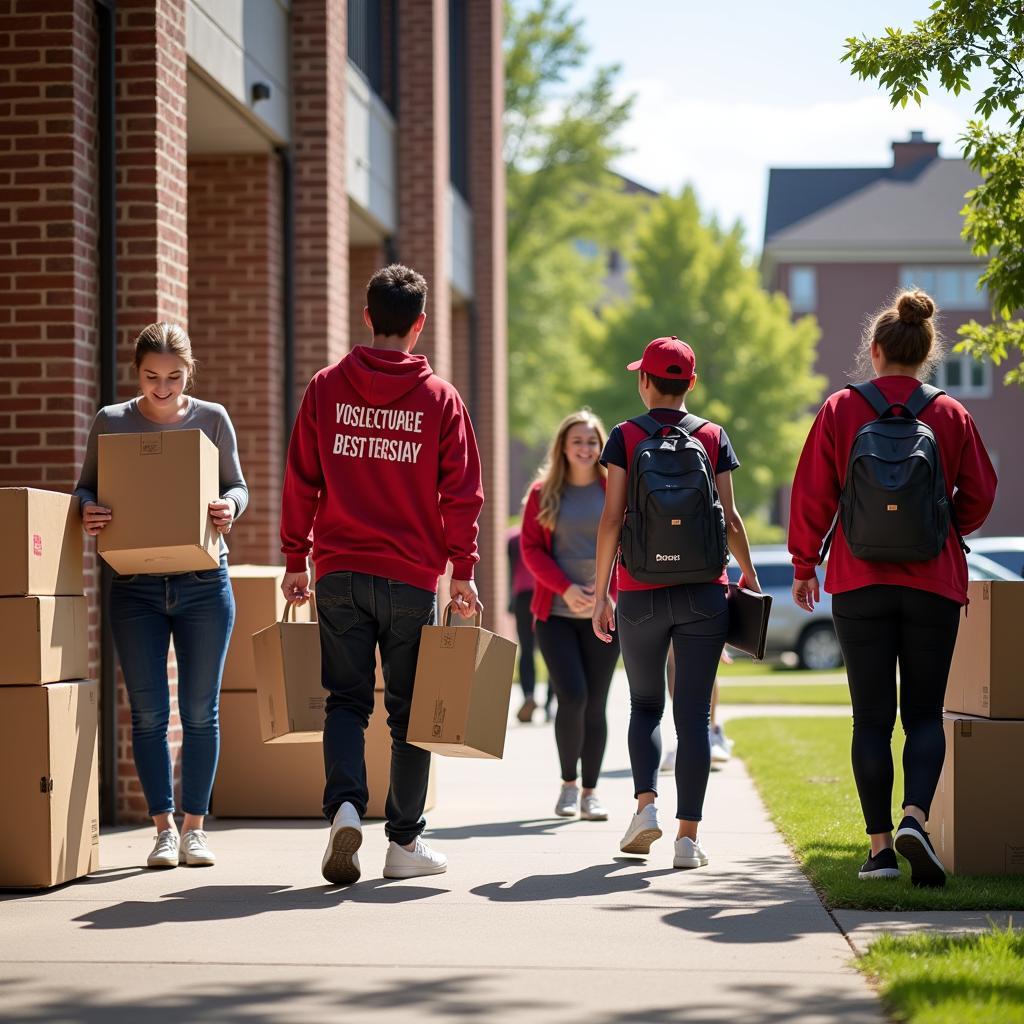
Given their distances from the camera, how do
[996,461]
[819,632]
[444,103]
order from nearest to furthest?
[444,103] < [819,632] < [996,461]

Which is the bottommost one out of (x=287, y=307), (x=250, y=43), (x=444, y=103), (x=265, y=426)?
(x=265, y=426)

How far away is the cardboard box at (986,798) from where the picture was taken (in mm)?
5969

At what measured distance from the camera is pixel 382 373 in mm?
5961

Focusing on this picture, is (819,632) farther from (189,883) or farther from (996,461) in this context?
(996,461)

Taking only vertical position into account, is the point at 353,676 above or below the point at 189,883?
above

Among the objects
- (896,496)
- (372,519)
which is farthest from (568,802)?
(896,496)

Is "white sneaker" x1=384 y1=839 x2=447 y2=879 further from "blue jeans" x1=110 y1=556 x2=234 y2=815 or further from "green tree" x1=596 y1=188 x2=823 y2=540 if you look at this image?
"green tree" x1=596 y1=188 x2=823 y2=540

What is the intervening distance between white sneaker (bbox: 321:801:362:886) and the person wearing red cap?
123cm

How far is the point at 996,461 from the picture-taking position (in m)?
55.2

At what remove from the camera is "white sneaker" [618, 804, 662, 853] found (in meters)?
6.47

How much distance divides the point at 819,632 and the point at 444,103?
10.6m

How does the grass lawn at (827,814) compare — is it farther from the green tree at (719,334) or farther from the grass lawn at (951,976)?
the green tree at (719,334)

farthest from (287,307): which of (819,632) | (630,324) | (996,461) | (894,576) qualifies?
(996,461)

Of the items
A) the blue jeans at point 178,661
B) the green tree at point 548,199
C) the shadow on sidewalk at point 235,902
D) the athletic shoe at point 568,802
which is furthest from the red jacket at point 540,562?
the green tree at point 548,199
